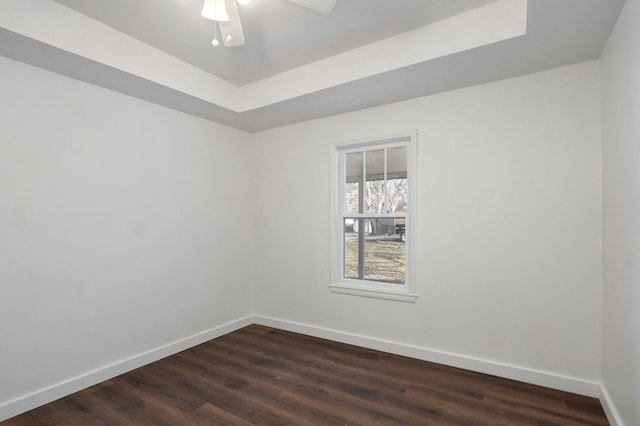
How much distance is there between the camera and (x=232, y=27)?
199cm

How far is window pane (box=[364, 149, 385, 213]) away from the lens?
3.49 m

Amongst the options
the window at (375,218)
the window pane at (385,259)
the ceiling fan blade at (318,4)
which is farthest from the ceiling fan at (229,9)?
the window pane at (385,259)

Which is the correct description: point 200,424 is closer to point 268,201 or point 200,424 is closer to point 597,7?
point 268,201

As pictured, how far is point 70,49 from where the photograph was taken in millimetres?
2234

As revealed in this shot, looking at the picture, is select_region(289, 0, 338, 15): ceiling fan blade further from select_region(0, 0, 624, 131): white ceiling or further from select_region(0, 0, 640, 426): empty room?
select_region(0, 0, 624, 131): white ceiling

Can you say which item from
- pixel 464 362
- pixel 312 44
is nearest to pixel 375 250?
pixel 464 362

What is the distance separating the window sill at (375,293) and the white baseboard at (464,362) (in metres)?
0.43

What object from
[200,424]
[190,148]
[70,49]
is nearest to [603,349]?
[200,424]

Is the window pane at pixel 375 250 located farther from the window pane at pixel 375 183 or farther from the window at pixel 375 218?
the window pane at pixel 375 183

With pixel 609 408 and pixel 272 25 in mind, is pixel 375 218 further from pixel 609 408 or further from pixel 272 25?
pixel 609 408

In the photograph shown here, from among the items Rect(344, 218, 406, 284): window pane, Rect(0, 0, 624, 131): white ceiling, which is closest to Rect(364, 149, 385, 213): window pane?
Rect(344, 218, 406, 284): window pane

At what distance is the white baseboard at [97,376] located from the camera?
7.51 ft

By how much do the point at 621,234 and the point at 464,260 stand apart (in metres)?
1.14

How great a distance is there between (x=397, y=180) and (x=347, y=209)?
67cm
